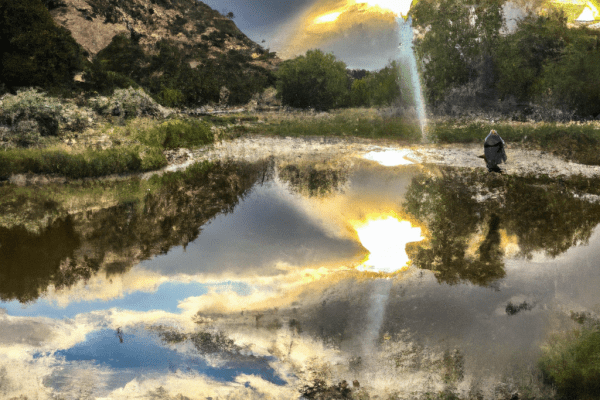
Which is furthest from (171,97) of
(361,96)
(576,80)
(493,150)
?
(576,80)

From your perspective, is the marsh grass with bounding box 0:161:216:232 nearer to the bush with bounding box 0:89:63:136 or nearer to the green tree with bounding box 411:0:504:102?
the bush with bounding box 0:89:63:136

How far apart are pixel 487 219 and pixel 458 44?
2562 cm

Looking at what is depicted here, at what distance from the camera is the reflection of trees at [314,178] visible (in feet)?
34.7

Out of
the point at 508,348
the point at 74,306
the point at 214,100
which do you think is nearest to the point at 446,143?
the point at 508,348

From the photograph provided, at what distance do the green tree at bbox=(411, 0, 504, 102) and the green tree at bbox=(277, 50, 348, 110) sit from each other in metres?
6.69

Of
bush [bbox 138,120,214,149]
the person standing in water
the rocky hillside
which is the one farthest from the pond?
the rocky hillside

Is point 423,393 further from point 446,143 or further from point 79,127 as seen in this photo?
point 446,143

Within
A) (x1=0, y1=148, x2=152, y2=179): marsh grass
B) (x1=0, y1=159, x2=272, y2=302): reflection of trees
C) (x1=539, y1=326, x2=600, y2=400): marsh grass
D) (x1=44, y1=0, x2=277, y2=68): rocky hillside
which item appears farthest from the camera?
(x1=44, y1=0, x2=277, y2=68): rocky hillside

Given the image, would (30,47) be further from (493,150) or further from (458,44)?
(458,44)

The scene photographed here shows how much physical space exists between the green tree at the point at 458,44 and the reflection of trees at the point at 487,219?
20012 millimetres

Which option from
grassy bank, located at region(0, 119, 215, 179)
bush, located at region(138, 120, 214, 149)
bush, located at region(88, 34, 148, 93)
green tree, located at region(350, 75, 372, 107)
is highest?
bush, located at region(88, 34, 148, 93)

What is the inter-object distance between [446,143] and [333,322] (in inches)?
613

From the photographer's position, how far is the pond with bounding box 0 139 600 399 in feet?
12.6

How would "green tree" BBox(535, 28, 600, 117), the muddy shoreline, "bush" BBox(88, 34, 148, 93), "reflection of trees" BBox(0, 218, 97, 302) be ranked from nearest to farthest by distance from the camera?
"reflection of trees" BBox(0, 218, 97, 302) < the muddy shoreline < "green tree" BBox(535, 28, 600, 117) < "bush" BBox(88, 34, 148, 93)
